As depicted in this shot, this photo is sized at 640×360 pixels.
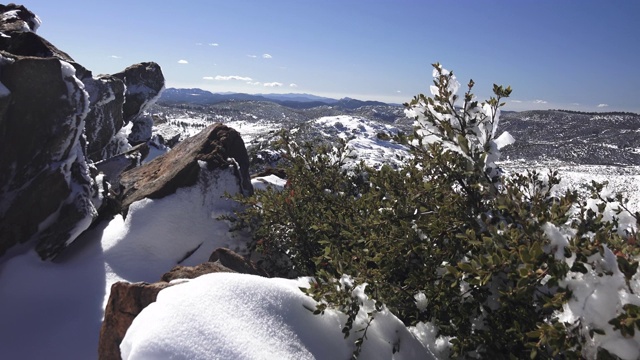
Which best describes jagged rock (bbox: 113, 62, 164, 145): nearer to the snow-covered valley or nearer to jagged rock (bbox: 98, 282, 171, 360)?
the snow-covered valley

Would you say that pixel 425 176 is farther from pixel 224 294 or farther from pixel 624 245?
pixel 224 294

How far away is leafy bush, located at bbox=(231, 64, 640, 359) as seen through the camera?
2559 millimetres

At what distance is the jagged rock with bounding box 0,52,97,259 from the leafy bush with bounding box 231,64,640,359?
288 inches

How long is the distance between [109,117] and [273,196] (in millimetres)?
19703

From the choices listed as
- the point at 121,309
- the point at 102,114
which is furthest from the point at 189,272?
the point at 102,114

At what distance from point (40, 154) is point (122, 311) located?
6.50 metres

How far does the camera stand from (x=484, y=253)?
374cm

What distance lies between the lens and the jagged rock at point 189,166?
1063cm

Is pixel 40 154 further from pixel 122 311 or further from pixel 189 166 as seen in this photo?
pixel 122 311

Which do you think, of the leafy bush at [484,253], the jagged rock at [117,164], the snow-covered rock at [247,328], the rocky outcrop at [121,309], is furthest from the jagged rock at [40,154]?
the jagged rock at [117,164]

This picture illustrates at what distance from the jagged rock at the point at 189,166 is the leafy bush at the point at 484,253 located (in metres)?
5.81

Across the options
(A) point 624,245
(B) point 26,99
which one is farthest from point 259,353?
(B) point 26,99

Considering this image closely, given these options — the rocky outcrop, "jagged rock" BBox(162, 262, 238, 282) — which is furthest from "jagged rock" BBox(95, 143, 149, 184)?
the rocky outcrop

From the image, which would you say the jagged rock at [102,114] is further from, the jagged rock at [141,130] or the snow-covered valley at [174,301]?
the jagged rock at [141,130]
